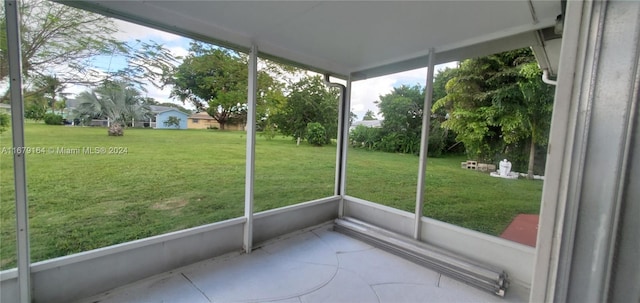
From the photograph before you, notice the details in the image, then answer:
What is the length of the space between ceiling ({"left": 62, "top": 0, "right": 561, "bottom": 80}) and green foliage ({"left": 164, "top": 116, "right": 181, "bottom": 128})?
55.4 inches

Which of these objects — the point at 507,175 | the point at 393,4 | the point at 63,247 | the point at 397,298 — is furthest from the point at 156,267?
the point at 507,175

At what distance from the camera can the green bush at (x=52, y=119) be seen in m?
2.18

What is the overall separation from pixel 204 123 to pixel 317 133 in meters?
2.12

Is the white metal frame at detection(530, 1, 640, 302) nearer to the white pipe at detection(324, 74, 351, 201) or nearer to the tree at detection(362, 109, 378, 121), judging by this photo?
the white pipe at detection(324, 74, 351, 201)

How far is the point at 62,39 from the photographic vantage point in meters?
2.21

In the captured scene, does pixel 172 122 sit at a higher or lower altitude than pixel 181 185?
higher

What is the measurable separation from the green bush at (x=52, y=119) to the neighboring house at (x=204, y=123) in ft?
4.17

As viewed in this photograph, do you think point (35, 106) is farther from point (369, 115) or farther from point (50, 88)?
point (369, 115)

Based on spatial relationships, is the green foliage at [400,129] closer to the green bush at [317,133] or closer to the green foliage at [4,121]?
the green bush at [317,133]

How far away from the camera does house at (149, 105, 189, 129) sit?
2938 mm

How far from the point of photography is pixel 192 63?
10.4ft

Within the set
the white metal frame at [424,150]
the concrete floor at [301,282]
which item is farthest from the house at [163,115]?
the white metal frame at [424,150]

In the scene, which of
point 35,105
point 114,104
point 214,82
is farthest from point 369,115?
point 35,105

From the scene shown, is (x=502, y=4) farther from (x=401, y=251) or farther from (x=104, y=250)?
(x=104, y=250)
